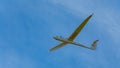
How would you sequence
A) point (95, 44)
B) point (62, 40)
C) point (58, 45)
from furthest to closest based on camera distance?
point (95, 44)
point (58, 45)
point (62, 40)

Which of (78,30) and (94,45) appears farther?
(94,45)

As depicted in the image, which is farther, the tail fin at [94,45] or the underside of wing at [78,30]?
the tail fin at [94,45]

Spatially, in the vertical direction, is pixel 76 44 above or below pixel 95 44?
below

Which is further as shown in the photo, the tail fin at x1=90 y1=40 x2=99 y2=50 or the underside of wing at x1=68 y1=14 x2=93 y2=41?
the tail fin at x1=90 y1=40 x2=99 y2=50

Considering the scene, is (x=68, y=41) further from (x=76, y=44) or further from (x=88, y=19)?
(x=88, y=19)

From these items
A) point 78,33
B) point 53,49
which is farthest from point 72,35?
point 53,49

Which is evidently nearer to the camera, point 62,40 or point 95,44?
point 62,40

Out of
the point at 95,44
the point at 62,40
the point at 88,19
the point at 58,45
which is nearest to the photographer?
the point at 88,19

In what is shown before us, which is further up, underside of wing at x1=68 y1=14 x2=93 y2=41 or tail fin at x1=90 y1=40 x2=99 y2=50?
tail fin at x1=90 y1=40 x2=99 y2=50

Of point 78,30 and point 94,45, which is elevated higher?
point 94,45

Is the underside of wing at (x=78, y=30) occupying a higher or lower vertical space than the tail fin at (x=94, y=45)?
lower
